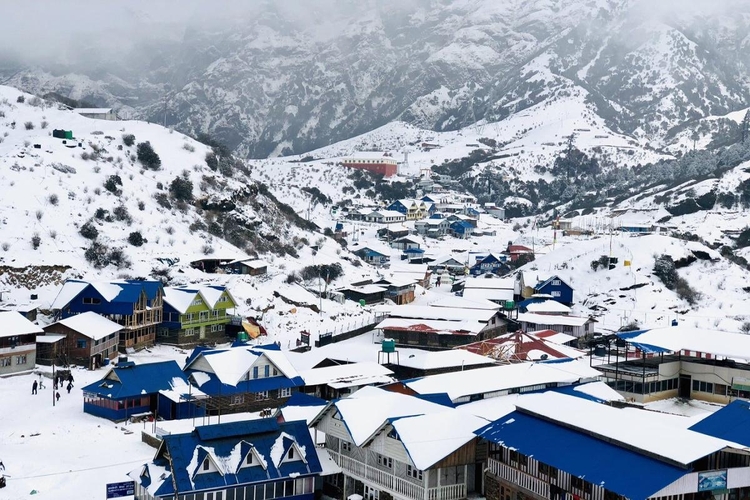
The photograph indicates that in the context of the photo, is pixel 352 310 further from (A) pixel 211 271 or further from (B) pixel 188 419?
(B) pixel 188 419

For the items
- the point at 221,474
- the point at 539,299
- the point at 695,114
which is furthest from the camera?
the point at 695,114

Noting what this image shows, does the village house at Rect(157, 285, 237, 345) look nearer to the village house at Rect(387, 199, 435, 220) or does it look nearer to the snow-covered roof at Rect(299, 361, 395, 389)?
the snow-covered roof at Rect(299, 361, 395, 389)

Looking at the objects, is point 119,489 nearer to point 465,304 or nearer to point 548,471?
point 548,471

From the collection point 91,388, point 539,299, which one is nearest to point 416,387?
Answer: point 91,388

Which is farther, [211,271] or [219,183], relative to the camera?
[219,183]

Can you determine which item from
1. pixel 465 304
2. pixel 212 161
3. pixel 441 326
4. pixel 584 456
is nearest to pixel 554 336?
pixel 441 326

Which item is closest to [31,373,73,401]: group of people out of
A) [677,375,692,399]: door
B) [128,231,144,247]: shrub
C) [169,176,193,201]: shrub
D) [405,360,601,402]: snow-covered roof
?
[405,360,601,402]: snow-covered roof

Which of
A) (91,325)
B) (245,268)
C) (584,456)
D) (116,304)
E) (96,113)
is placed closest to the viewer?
(584,456)
